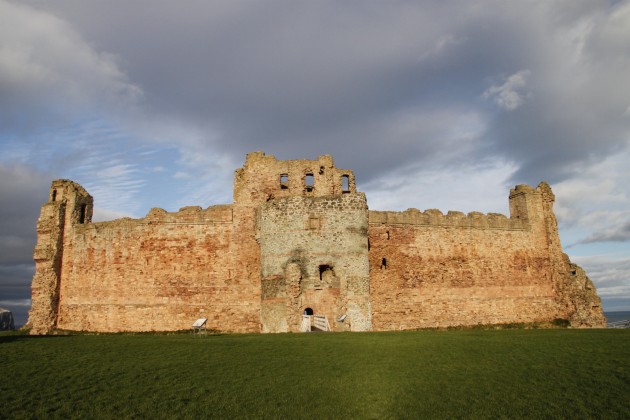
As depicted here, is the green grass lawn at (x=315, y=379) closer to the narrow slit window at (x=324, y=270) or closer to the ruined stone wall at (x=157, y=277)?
the narrow slit window at (x=324, y=270)

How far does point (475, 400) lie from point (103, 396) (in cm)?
754

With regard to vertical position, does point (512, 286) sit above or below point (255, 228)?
below

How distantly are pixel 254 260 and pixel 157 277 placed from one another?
544 centimetres

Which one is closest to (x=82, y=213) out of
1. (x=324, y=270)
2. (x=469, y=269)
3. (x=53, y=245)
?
(x=53, y=245)

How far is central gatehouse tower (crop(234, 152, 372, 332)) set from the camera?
73.9 feet

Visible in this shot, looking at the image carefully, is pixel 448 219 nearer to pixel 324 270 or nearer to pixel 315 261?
pixel 324 270

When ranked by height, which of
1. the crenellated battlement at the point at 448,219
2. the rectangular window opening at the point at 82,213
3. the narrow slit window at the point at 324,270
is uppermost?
the rectangular window opening at the point at 82,213

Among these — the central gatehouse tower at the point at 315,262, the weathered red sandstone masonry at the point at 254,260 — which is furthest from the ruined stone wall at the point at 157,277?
the central gatehouse tower at the point at 315,262

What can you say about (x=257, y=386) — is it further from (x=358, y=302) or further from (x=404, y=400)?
(x=358, y=302)

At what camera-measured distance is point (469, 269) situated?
93.5 ft

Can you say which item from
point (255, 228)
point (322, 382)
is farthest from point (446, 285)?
point (322, 382)

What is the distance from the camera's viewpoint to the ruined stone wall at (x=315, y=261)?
73.9 feet

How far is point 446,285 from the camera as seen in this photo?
90.8ft

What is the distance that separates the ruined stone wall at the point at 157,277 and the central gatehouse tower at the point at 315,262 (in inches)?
127
